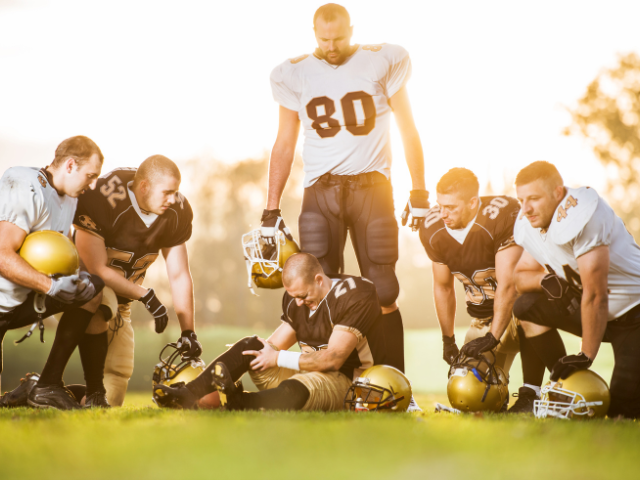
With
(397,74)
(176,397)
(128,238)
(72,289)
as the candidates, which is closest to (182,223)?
(128,238)

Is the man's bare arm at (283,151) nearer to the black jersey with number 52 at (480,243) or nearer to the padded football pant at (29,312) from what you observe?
the black jersey with number 52 at (480,243)

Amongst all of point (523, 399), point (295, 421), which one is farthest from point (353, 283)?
point (523, 399)

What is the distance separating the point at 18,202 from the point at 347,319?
7.65 ft

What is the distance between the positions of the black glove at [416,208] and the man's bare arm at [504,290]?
0.64 m

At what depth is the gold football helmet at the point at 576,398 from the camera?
13.0ft

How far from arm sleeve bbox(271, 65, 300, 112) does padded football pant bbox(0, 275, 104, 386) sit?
1891 mm

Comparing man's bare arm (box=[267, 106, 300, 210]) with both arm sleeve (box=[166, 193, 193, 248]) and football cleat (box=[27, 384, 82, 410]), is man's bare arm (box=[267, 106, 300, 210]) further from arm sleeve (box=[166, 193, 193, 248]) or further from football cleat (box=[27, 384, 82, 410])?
football cleat (box=[27, 384, 82, 410])

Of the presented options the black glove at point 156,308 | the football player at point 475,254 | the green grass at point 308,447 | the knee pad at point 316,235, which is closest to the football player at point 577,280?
the football player at point 475,254

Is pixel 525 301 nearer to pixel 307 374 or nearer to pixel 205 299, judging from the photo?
pixel 307 374

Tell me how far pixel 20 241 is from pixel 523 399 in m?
3.62

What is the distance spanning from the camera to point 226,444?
2.91 metres

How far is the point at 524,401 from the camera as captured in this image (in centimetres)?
460

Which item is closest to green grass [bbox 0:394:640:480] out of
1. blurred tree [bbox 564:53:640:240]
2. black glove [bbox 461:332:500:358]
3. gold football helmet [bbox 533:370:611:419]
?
gold football helmet [bbox 533:370:611:419]

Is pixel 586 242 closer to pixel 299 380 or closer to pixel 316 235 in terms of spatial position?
pixel 316 235
